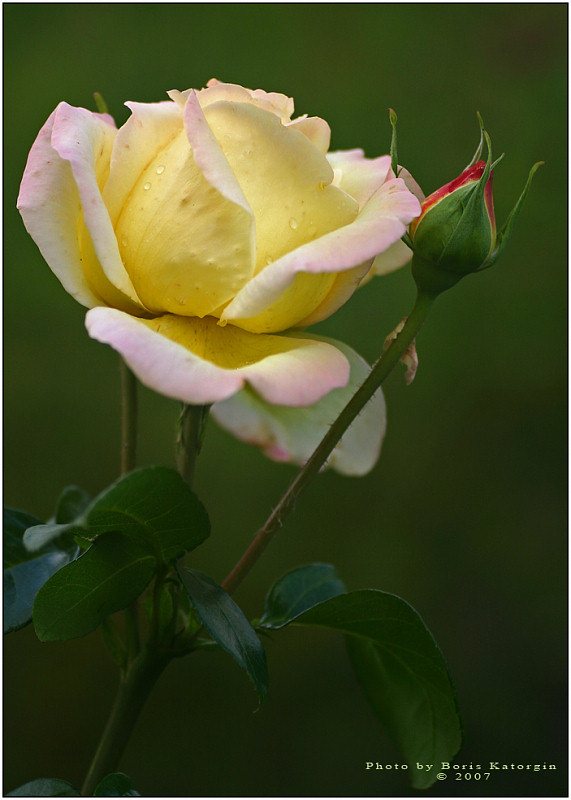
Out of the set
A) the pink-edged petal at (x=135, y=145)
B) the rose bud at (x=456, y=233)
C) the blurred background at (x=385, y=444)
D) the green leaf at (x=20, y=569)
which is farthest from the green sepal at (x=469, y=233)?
the blurred background at (x=385, y=444)

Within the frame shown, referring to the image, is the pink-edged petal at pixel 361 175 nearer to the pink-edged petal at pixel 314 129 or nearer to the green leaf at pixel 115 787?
the pink-edged petal at pixel 314 129

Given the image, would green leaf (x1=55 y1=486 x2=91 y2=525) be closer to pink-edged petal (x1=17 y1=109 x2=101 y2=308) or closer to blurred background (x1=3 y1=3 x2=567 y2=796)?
pink-edged petal (x1=17 y1=109 x2=101 y2=308)

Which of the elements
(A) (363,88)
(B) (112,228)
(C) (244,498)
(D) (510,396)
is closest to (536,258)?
(D) (510,396)

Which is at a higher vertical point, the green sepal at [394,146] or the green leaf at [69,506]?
the green sepal at [394,146]

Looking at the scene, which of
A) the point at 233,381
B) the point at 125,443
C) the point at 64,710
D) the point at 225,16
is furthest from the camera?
the point at 225,16

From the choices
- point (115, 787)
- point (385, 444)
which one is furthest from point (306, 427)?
point (385, 444)

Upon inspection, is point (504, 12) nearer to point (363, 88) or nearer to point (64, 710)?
point (363, 88)

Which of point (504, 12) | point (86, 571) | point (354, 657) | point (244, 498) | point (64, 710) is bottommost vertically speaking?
point (64, 710)
